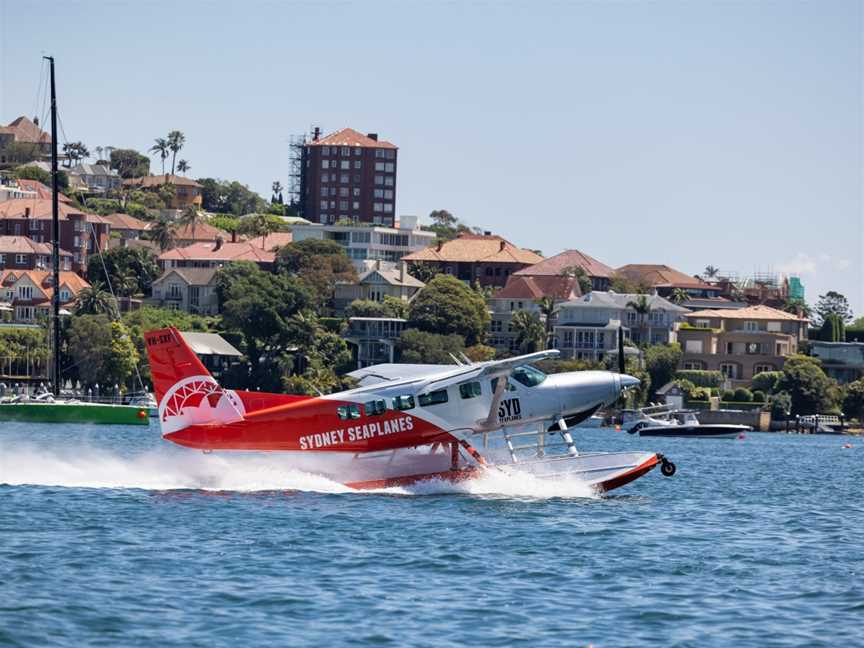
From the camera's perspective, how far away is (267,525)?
25.5 meters

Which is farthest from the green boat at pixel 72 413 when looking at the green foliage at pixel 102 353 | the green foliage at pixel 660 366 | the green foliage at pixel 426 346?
the green foliage at pixel 660 366

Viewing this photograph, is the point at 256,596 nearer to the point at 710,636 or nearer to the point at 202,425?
the point at 710,636

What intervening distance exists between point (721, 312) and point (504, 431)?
10627cm

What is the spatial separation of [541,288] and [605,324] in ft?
41.8

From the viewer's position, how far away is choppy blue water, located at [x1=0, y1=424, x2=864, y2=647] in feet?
59.1

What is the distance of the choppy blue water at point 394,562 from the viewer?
18000mm

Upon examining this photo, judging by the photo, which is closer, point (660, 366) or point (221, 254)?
point (660, 366)

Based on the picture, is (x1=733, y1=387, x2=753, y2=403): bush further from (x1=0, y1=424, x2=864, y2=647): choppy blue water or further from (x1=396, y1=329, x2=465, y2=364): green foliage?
(x1=0, y1=424, x2=864, y2=647): choppy blue water

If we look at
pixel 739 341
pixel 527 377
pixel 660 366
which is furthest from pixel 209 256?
pixel 527 377

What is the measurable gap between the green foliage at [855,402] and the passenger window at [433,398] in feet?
315

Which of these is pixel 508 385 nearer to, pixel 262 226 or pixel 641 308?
pixel 641 308

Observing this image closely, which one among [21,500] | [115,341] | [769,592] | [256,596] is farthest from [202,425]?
[115,341]

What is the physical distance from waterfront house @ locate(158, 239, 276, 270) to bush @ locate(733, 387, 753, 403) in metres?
46.0

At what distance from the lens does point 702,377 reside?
121m
